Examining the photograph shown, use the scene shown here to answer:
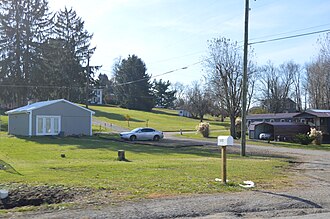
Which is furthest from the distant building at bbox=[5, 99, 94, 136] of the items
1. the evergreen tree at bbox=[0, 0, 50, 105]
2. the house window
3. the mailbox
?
the mailbox

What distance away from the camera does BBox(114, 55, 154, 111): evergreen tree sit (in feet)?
306

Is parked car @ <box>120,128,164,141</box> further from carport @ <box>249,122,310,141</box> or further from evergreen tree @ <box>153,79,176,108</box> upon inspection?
evergreen tree @ <box>153,79,176,108</box>

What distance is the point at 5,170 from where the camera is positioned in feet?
46.0

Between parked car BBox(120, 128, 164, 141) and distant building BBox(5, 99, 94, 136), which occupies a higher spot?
distant building BBox(5, 99, 94, 136)

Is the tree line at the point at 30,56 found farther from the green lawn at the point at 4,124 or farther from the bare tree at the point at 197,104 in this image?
the bare tree at the point at 197,104

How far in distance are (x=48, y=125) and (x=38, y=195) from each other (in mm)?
32563

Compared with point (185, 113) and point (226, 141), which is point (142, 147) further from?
point (185, 113)

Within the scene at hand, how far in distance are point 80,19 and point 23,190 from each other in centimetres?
6291

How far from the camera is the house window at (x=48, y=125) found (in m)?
40.6

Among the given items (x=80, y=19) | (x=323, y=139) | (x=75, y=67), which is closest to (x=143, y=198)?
(x=323, y=139)

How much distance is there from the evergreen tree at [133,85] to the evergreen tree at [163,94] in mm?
15283

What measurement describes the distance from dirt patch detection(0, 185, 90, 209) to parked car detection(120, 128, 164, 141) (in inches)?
1151

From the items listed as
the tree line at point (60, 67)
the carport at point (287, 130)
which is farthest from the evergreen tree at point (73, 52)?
the carport at point (287, 130)

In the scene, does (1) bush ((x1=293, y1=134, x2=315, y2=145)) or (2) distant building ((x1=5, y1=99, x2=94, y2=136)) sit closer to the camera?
(1) bush ((x1=293, y1=134, x2=315, y2=145))
